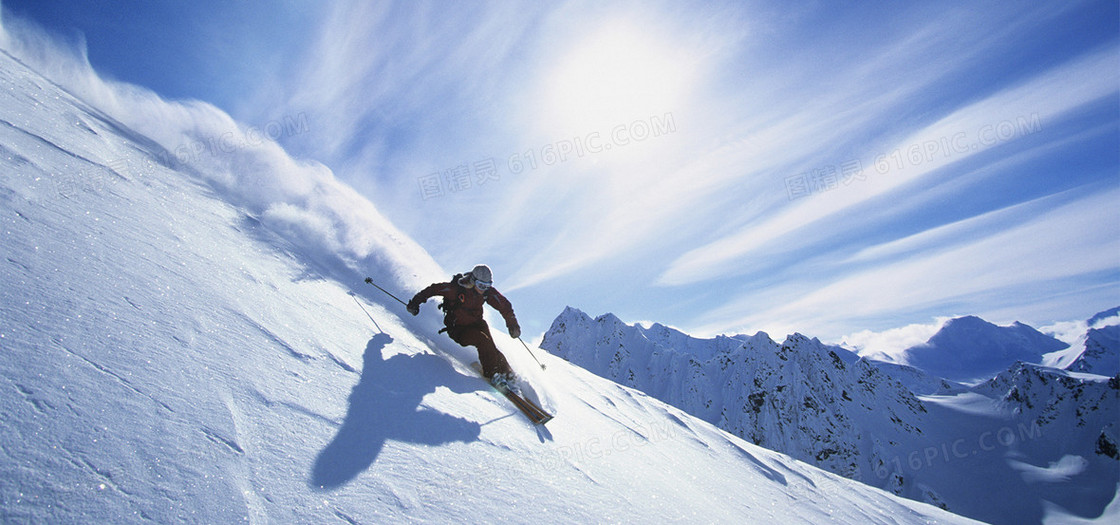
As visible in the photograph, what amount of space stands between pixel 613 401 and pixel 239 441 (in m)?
8.02

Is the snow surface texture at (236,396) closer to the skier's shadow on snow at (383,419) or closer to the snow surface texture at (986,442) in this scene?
the skier's shadow on snow at (383,419)

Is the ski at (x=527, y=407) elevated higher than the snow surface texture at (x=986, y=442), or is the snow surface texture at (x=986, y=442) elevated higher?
the ski at (x=527, y=407)

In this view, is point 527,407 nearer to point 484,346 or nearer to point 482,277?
point 484,346

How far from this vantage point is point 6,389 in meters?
2.24

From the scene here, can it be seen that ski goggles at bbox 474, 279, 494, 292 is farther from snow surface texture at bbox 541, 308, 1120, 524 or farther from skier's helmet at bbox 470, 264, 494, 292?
snow surface texture at bbox 541, 308, 1120, 524

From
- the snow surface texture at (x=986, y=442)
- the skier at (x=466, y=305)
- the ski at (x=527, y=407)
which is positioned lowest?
the snow surface texture at (x=986, y=442)

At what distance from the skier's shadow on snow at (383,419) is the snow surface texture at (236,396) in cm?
2

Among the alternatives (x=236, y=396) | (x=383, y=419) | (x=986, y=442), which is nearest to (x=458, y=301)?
(x=383, y=419)

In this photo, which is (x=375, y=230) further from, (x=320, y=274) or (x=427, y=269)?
(x=320, y=274)

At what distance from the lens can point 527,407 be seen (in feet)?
19.7

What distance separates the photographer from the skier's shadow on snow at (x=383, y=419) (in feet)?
10.1

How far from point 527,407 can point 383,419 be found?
247 centimetres

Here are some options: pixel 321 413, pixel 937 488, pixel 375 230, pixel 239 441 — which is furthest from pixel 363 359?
pixel 937 488

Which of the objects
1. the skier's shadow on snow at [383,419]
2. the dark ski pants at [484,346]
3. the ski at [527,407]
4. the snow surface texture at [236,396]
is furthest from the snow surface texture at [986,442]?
the skier's shadow on snow at [383,419]
